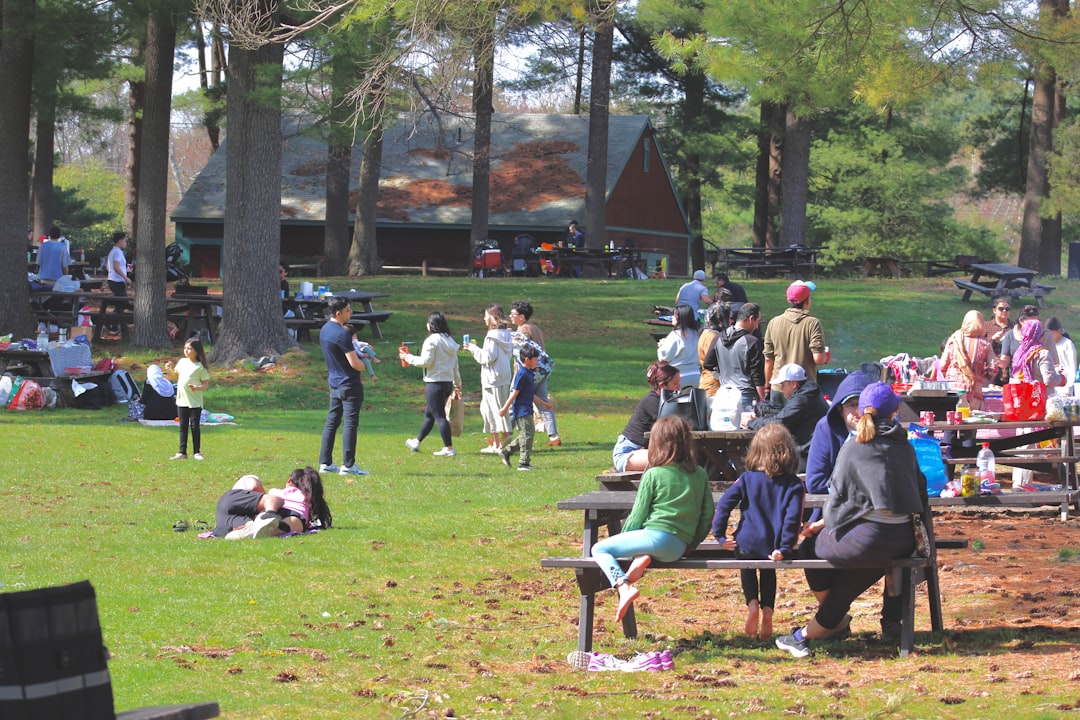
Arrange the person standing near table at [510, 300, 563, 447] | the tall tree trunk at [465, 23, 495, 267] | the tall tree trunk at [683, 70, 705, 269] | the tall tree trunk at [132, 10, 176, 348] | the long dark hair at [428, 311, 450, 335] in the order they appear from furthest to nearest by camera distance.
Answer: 1. the tall tree trunk at [683, 70, 705, 269]
2. the tall tree trunk at [465, 23, 495, 267]
3. the tall tree trunk at [132, 10, 176, 348]
4. the person standing near table at [510, 300, 563, 447]
5. the long dark hair at [428, 311, 450, 335]

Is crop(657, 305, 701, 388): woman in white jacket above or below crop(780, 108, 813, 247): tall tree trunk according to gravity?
below

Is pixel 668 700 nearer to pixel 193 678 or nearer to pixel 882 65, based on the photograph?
pixel 193 678

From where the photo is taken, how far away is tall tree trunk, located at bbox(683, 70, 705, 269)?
1789 inches

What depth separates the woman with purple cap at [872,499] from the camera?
654 cm

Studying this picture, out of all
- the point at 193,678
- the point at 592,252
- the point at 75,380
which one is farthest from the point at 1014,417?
the point at 592,252

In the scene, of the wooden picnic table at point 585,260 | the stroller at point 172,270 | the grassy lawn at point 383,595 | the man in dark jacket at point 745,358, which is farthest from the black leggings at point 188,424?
the wooden picnic table at point 585,260

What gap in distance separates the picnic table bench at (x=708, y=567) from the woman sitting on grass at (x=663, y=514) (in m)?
0.09

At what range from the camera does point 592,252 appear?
35.7 m

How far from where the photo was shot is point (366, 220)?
122 feet

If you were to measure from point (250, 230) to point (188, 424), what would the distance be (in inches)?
321

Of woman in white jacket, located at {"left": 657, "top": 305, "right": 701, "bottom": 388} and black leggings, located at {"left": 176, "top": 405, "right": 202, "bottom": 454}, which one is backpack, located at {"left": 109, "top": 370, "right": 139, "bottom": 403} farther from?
woman in white jacket, located at {"left": 657, "top": 305, "right": 701, "bottom": 388}

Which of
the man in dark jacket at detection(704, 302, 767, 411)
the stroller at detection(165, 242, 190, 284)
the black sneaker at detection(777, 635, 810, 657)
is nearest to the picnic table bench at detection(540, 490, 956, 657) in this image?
the black sneaker at detection(777, 635, 810, 657)

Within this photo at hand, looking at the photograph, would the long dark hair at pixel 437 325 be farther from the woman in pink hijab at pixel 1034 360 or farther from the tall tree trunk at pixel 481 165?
the tall tree trunk at pixel 481 165

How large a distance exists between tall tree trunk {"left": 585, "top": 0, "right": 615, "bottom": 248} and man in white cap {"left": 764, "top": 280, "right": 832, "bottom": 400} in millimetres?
22388
